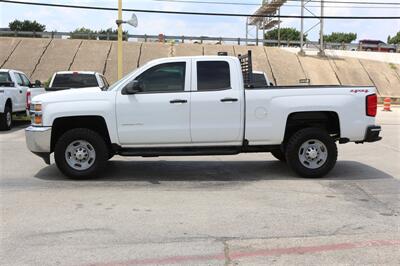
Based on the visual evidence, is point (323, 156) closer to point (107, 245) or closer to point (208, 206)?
point (208, 206)

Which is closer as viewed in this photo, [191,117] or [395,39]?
[191,117]

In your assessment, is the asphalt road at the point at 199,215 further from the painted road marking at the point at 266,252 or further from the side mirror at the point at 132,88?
the side mirror at the point at 132,88

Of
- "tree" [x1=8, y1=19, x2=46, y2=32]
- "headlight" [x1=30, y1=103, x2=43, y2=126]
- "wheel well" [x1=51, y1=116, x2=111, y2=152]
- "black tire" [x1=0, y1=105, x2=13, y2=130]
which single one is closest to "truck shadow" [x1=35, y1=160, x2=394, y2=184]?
"wheel well" [x1=51, y1=116, x2=111, y2=152]

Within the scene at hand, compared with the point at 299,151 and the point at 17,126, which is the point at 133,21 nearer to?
the point at 17,126

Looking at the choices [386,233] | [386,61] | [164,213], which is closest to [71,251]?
[164,213]

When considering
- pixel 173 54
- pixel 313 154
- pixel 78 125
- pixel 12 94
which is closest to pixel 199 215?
pixel 313 154

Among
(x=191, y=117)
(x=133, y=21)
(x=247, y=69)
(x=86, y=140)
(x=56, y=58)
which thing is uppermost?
(x=133, y=21)

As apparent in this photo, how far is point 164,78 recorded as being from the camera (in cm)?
820

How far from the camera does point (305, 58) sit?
138 feet

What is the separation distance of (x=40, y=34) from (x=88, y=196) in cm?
3904

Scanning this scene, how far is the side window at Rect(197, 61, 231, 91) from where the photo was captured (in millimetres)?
8188

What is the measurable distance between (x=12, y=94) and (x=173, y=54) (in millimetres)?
23929

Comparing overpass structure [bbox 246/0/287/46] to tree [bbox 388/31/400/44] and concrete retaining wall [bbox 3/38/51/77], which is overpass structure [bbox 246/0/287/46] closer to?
concrete retaining wall [bbox 3/38/51/77]

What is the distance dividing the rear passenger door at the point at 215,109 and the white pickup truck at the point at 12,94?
8.86 meters
